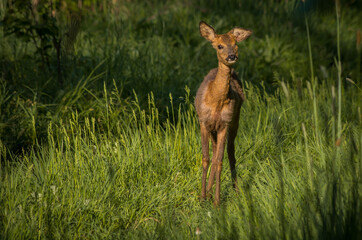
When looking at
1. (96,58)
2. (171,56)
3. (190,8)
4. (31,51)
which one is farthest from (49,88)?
(190,8)

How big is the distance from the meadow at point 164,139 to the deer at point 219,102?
0.80 ft

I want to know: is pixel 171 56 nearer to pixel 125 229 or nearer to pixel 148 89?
pixel 148 89

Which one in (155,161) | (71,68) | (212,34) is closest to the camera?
(212,34)

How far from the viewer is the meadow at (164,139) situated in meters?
3.06

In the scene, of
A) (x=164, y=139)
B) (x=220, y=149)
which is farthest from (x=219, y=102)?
(x=164, y=139)

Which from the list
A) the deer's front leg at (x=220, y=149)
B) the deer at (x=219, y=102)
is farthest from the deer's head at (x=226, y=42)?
the deer's front leg at (x=220, y=149)

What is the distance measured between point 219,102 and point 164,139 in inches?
48.9

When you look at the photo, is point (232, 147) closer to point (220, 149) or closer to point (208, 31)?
point (220, 149)

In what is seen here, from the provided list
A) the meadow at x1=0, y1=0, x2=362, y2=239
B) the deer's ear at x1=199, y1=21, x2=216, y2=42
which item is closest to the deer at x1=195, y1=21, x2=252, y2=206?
the deer's ear at x1=199, y1=21, x2=216, y2=42

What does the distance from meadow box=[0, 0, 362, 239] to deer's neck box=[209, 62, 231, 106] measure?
1.73ft

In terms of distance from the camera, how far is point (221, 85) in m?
3.77

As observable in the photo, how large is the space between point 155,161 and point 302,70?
397cm

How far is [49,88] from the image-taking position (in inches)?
224

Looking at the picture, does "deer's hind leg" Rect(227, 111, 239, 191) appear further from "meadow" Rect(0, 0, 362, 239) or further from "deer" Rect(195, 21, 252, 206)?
"meadow" Rect(0, 0, 362, 239)
